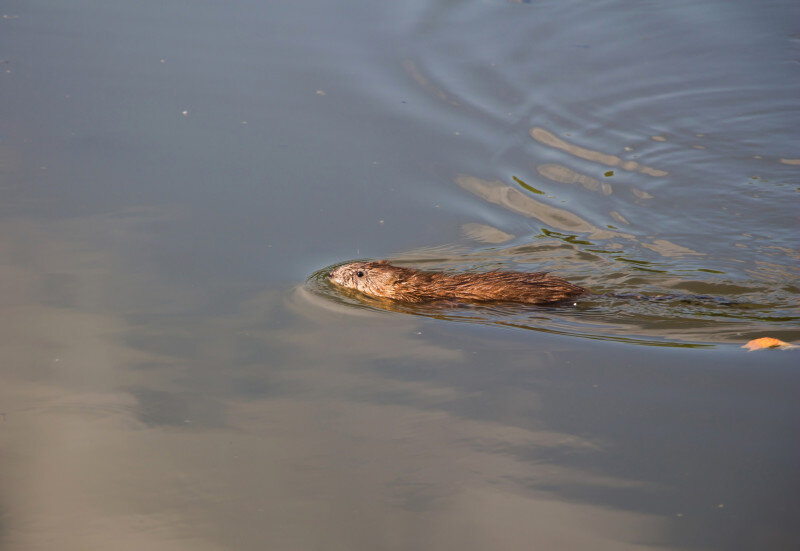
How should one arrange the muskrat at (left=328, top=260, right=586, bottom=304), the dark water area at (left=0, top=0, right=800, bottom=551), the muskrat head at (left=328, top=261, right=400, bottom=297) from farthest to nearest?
1. the muskrat head at (left=328, top=261, right=400, bottom=297)
2. the muskrat at (left=328, top=260, right=586, bottom=304)
3. the dark water area at (left=0, top=0, right=800, bottom=551)

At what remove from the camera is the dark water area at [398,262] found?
3.31 m

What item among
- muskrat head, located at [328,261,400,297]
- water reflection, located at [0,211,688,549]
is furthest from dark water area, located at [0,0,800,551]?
muskrat head, located at [328,261,400,297]

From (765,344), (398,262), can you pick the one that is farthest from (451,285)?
(765,344)

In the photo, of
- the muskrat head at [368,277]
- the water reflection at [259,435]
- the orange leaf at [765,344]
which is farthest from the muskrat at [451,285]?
the orange leaf at [765,344]

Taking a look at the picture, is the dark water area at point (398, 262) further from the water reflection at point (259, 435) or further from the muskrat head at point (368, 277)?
the muskrat head at point (368, 277)

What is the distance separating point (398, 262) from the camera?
5.35 meters

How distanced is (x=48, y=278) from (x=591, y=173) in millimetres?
3868

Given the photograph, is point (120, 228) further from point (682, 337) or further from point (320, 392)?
point (682, 337)

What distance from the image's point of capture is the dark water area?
331cm

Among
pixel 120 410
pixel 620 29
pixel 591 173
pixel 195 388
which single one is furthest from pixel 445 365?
pixel 620 29

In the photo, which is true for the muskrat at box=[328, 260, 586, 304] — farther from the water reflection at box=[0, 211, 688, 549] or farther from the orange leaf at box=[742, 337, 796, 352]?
the orange leaf at box=[742, 337, 796, 352]

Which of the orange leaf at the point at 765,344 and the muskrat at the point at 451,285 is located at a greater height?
the orange leaf at the point at 765,344

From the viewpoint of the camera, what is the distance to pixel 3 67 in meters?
6.95

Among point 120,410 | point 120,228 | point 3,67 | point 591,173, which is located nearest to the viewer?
point 120,410
